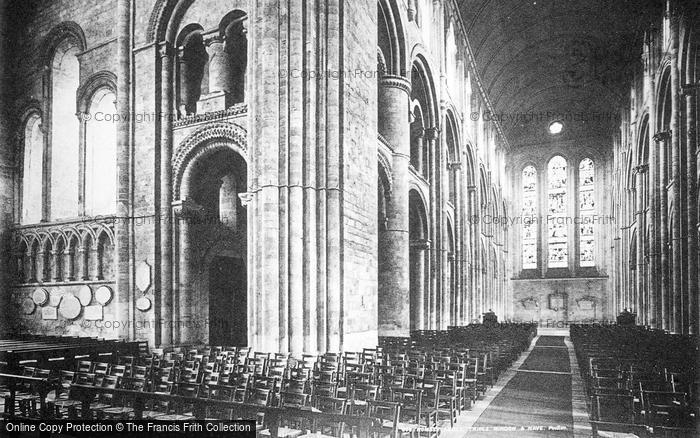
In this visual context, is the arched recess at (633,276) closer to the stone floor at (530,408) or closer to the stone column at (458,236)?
the stone column at (458,236)

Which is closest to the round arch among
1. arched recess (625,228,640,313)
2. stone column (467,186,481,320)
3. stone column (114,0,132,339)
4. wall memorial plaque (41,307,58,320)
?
stone column (114,0,132,339)

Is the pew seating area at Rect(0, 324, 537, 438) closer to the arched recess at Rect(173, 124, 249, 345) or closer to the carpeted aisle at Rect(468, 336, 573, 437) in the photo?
the carpeted aisle at Rect(468, 336, 573, 437)

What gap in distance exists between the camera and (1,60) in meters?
22.9

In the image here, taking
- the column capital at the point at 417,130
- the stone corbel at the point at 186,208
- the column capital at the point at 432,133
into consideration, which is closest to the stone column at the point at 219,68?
the stone corbel at the point at 186,208

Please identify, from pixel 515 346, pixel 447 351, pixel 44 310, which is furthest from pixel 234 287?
pixel 515 346

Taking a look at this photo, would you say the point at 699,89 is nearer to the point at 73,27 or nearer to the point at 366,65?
the point at 366,65

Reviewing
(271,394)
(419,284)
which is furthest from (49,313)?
(271,394)

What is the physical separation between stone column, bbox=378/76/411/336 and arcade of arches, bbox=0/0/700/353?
0.07m

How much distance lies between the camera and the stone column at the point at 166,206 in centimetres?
1770

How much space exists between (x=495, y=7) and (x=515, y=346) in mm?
19375

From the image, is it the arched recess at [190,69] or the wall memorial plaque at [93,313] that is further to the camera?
the wall memorial plaque at [93,313]

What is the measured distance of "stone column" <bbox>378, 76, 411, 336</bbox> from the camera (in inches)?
817

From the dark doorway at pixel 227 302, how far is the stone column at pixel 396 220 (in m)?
4.72

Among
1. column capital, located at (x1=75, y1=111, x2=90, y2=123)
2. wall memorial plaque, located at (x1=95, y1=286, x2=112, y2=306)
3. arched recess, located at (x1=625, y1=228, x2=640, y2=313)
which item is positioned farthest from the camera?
arched recess, located at (x1=625, y1=228, x2=640, y2=313)
